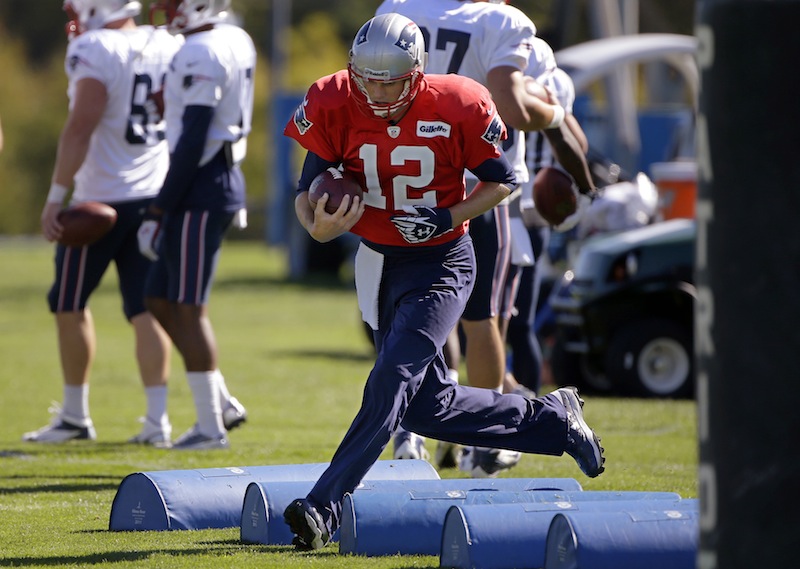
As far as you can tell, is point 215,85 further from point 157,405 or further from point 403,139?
point 403,139

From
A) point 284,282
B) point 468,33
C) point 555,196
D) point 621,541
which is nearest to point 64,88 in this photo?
point 284,282

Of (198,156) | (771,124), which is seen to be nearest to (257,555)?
(771,124)

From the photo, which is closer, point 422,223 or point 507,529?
point 507,529

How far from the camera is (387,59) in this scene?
14.4 feet

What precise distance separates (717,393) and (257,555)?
1993 millimetres

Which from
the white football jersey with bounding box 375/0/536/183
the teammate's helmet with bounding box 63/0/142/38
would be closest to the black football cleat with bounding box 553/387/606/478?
the white football jersey with bounding box 375/0/536/183

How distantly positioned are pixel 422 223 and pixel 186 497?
4.16ft

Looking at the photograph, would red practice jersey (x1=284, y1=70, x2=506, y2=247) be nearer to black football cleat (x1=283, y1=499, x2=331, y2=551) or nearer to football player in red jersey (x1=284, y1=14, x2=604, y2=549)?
football player in red jersey (x1=284, y1=14, x2=604, y2=549)

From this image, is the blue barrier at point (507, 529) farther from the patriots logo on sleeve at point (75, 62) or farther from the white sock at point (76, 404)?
the patriots logo on sleeve at point (75, 62)

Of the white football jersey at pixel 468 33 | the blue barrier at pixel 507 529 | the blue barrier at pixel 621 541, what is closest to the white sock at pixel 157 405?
the white football jersey at pixel 468 33

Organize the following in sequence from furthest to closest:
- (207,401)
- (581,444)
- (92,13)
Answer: (92,13), (207,401), (581,444)

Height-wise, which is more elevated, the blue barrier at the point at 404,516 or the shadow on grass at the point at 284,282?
the shadow on grass at the point at 284,282

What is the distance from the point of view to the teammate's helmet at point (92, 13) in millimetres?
7352

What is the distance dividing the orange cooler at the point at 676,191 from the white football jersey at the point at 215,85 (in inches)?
195
